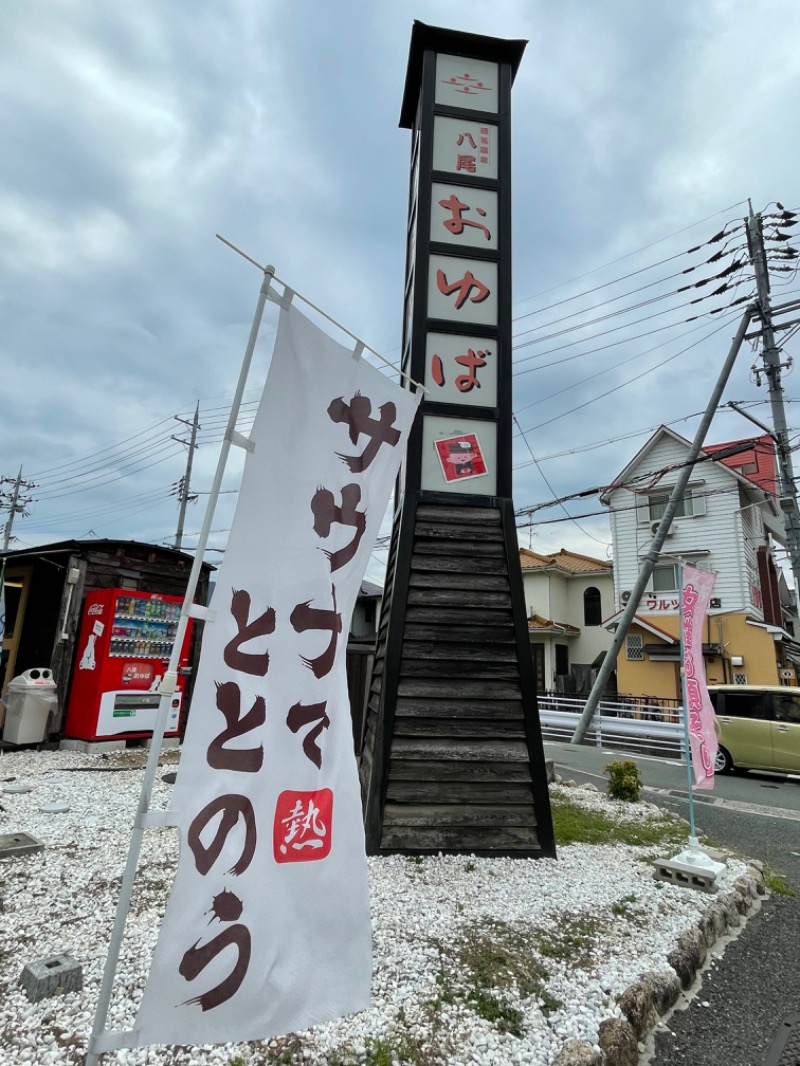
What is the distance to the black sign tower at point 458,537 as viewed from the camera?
16.6 ft

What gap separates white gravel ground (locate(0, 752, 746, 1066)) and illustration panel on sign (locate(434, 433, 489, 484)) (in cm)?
356

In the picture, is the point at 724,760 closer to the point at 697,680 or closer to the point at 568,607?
the point at 697,680

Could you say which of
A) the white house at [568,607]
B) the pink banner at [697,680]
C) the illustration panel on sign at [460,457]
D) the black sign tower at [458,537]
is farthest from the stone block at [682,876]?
the white house at [568,607]

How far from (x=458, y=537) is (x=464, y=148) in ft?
14.7

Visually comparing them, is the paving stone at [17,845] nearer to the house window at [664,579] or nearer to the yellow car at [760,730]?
the yellow car at [760,730]

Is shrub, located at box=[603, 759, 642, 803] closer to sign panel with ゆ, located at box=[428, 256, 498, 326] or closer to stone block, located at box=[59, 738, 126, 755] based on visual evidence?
sign panel with ゆ, located at box=[428, 256, 498, 326]

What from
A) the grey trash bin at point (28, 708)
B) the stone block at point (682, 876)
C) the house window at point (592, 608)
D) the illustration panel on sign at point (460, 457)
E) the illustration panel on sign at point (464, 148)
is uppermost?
the illustration panel on sign at point (464, 148)

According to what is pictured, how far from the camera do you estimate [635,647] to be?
750 inches

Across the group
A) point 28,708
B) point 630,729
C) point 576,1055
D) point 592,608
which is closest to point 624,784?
point 576,1055

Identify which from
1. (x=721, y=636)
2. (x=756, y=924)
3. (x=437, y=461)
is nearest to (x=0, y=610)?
(x=437, y=461)

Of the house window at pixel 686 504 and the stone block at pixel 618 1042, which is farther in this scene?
the house window at pixel 686 504

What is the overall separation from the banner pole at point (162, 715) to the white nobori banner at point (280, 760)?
10 cm

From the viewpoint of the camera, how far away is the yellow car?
10.6 metres

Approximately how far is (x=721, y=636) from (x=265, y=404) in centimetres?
1954
